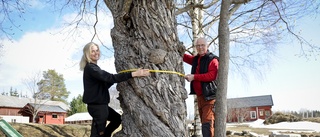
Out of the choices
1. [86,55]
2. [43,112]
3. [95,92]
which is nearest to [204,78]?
[95,92]

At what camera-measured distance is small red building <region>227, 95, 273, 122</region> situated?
39088 mm

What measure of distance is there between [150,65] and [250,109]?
42.3m

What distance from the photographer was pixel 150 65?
8.73ft

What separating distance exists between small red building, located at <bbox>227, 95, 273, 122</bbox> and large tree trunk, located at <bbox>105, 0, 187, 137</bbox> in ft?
123

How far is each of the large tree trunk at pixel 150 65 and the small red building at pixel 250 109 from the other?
3741cm

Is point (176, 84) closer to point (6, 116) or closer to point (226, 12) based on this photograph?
point (226, 12)

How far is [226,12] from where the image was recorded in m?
3.38

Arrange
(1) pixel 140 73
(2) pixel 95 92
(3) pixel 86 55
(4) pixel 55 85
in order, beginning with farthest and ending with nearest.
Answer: (4) pixel 55 85 < (3) pixel 86 55 < (2) pixel 95 92 < (1) pixel 140 73

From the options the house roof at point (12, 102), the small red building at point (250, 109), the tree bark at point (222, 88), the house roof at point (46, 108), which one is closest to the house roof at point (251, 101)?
the small red building at point (250, 109)

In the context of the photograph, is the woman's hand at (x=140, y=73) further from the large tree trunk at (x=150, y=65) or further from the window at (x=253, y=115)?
the window at (x=253, y=115)

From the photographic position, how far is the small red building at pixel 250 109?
39088 millimetres

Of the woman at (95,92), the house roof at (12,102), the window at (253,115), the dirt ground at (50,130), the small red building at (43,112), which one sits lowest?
the window at (253,115)

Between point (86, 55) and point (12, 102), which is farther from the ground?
→ point (86, 55)

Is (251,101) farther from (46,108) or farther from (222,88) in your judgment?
(222,88)
